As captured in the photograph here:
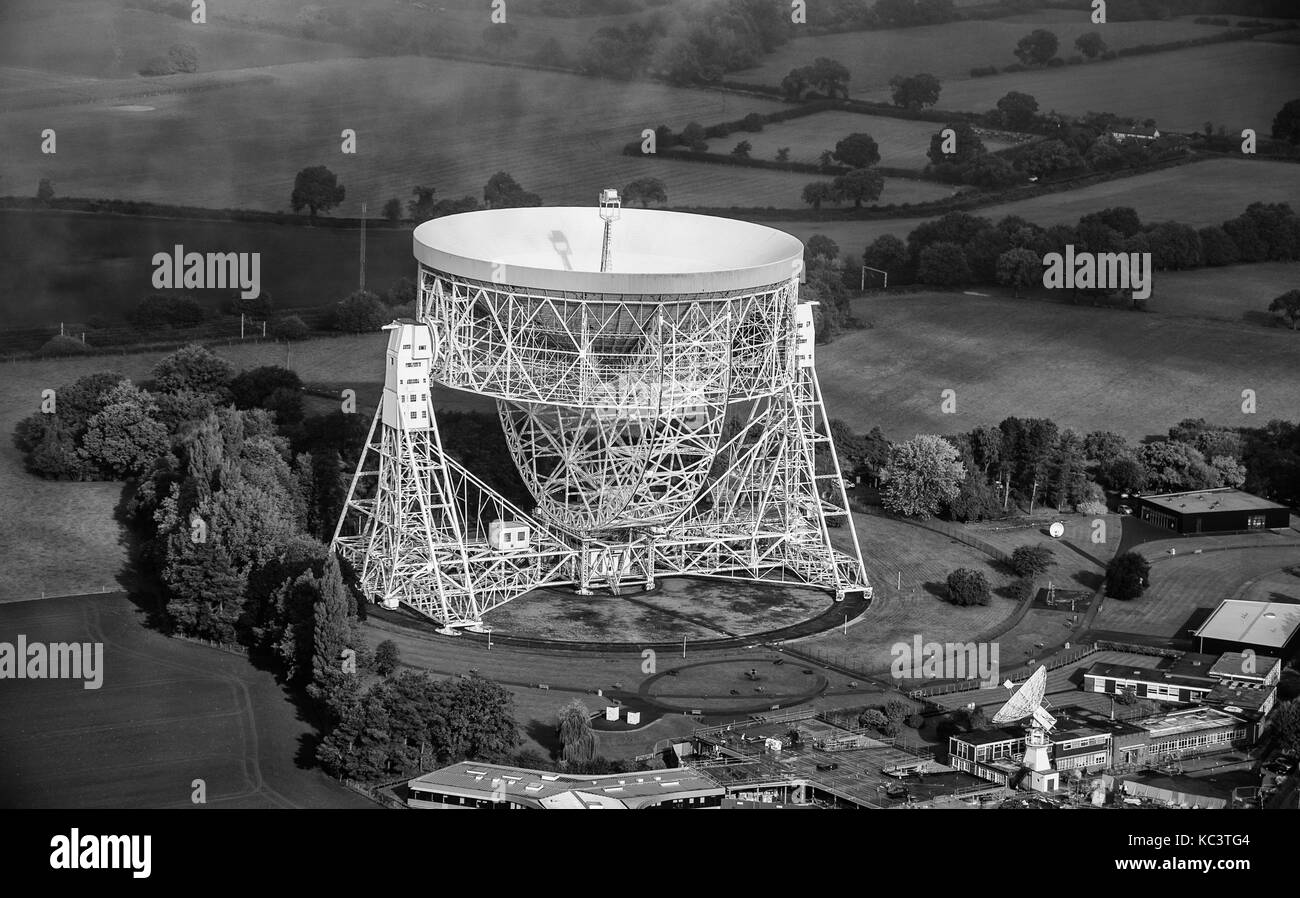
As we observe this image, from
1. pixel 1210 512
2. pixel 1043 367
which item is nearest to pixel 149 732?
pixel 1210 512

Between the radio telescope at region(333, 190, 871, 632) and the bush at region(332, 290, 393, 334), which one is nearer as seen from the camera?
the radio telescope at region(333, 190, 871, 632)

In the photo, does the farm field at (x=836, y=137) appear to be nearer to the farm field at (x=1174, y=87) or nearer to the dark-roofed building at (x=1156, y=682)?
the farm field at (x=1174, y=87)

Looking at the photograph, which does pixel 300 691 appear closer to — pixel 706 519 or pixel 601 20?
pixel 706 519

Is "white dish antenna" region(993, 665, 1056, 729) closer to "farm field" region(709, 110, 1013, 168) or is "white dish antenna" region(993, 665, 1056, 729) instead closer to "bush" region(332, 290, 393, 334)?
"bush" region(332, 290, 393, 334)

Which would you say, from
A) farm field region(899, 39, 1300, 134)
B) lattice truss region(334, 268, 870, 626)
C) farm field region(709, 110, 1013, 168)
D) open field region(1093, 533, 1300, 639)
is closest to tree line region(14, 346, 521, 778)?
lattice truss region(334, 268, 870, 626)

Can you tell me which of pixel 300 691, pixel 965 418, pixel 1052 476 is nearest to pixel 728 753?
pixel 300 691

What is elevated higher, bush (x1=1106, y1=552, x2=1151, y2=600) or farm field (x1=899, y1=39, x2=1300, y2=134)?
farm field (x1=899, y1=39, x2=1300, y2=134)

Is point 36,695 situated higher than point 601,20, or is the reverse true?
point 601,20
